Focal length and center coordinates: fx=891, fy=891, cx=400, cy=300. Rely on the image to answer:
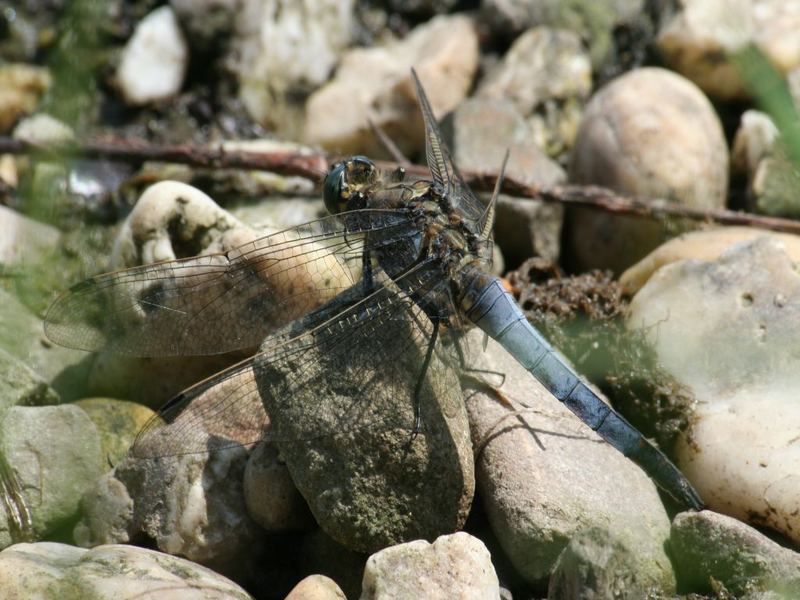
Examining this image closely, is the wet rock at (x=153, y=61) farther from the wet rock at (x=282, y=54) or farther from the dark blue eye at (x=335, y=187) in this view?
the dark blue eye at (x=335, y=187)

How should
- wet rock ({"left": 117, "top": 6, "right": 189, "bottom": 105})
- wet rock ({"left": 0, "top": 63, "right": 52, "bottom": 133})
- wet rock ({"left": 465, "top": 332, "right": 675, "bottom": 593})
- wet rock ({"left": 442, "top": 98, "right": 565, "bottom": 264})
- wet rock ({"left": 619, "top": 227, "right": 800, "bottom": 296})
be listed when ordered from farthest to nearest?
wet rock ({"left": 117, "top": 6, "right": 189, "bottom": 105}) → wet rock ({"left": 0, "top": 63, "right": 52, "bottom": 133}) → wet rock ({"left": 442, "top": 98, "right": 565, "bottom": 264}) → wet rock ({"left": 619, "top": 227, "right": 800, "bottom": 296}) → wet rock ({"left": 465, "top": 332, "right": 675, "bottom": 593})

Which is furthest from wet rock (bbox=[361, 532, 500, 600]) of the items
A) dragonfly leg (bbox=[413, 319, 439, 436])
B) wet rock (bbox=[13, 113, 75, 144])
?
wet rock (bbox=[13, 113, 75, 144])

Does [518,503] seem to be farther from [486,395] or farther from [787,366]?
[787,366]

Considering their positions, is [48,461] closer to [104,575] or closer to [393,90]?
[104,575]

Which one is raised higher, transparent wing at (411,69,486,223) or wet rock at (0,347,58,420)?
transparent wing at (411,69,486,223)

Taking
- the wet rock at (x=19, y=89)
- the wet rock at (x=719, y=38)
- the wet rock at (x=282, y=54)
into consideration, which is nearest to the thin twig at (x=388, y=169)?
the wet rock at (x=19, y=89)

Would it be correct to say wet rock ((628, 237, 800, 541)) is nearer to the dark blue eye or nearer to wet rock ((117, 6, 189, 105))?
the dark blue eye

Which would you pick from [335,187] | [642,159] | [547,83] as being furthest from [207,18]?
[642,159]
